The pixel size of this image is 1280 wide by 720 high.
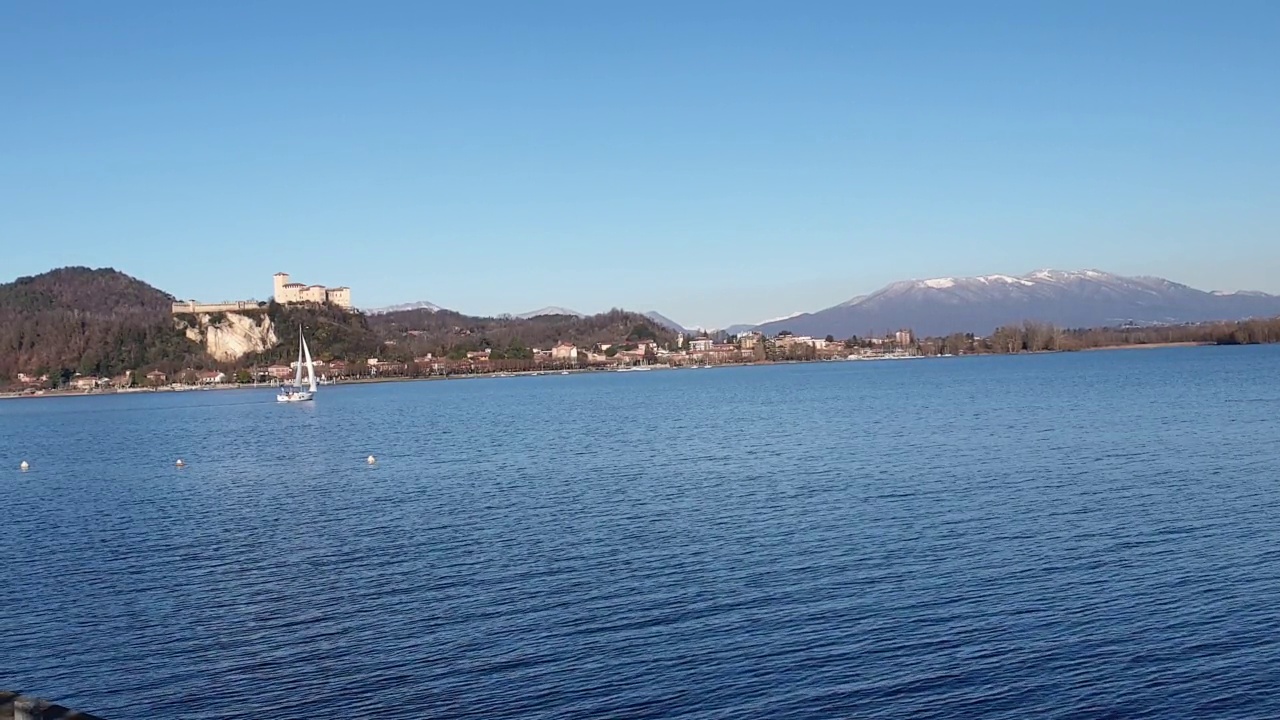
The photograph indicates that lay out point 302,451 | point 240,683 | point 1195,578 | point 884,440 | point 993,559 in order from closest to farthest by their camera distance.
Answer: point 240,683, point 1195,578, point 993,559, point 884,440, point 302,451

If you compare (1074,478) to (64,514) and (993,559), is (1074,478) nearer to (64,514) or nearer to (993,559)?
(993,559)

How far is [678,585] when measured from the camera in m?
22.5

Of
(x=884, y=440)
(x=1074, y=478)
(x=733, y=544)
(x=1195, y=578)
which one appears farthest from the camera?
(x=884, y=440)

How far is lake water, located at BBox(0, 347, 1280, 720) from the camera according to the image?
16.6 meters

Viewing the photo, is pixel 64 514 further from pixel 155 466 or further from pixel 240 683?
pixel 240 683

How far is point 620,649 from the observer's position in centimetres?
1850

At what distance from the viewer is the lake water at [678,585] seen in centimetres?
1661

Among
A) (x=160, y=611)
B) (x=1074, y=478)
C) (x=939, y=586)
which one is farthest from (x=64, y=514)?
(x=1074, y=478)

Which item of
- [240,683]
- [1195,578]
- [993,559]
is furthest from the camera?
[993,559]

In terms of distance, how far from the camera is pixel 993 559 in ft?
77.9

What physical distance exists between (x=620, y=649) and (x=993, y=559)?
30.3ft

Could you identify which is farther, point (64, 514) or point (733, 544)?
point (64, 514)

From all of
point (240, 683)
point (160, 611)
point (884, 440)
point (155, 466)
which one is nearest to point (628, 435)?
point (884, 440)

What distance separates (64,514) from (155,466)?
1821 centimetres
